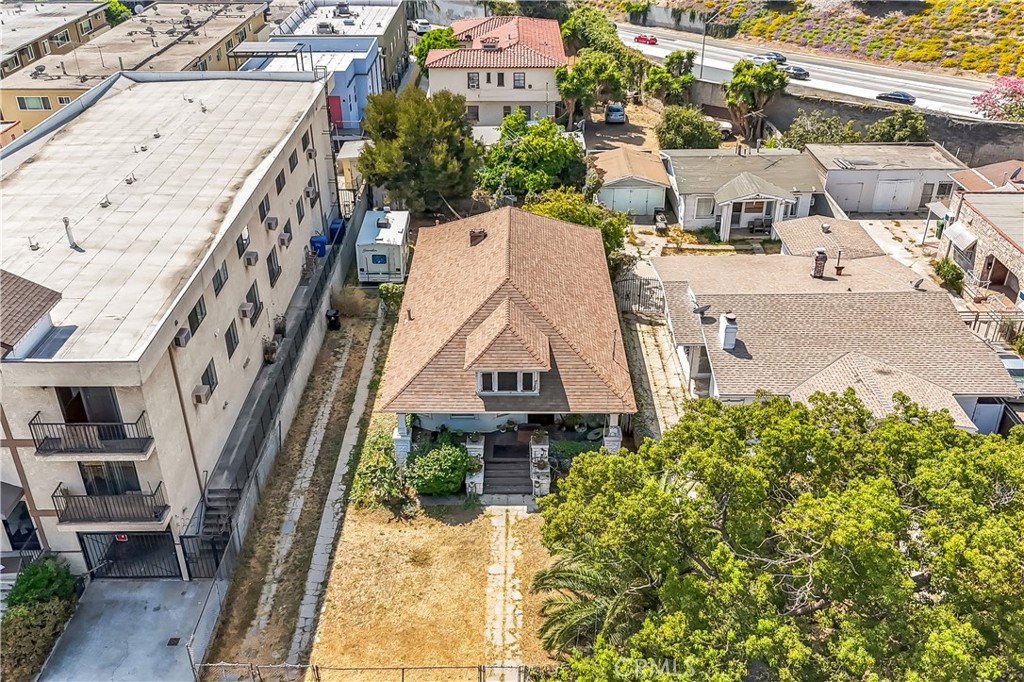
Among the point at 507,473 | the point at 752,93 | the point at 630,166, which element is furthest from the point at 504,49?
the point at 507,473

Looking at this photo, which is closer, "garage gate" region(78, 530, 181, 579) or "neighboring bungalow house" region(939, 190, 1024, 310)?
"garage gate" region(78, 530, 181, 579)

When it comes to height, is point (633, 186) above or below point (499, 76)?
below

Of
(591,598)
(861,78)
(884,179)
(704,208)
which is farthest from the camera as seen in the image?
(861,78)

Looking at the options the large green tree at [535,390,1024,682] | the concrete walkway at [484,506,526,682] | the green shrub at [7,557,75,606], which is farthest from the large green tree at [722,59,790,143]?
the green shrub at [7,557,75,606]

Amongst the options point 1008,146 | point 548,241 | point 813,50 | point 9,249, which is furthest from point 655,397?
point 813,50

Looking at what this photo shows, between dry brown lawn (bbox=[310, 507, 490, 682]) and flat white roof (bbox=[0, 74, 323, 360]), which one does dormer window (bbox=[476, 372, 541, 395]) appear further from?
flat white roof (bbox=[0, 74, 323, 360])

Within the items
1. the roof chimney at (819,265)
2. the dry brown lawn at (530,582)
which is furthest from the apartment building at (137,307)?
the roof chimney at (819,265)

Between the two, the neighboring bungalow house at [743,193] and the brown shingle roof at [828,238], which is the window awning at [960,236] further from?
the neighboring bungalow house at [743,193]

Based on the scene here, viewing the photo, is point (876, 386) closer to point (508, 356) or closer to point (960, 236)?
point (508, 356)
